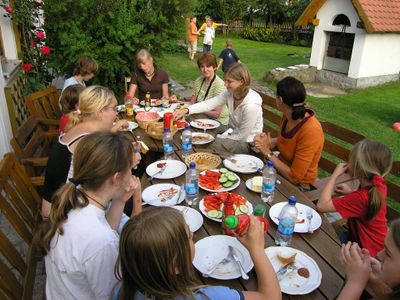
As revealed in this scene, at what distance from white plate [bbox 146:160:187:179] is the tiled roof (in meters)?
8.74

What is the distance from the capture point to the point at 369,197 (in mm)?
2225

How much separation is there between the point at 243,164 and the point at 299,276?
137 cm

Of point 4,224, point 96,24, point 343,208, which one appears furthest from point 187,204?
point 96,24

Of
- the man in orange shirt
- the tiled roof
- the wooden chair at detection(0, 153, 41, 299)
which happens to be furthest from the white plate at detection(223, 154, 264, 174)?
the man in orange shirt

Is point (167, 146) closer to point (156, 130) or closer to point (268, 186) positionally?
point (156, 130)

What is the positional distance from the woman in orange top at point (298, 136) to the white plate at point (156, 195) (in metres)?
1.09

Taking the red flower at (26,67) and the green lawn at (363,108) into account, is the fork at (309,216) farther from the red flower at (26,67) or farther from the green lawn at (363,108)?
the red flower at (26,67)

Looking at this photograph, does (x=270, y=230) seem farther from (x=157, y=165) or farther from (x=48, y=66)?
(x=48, y=66)

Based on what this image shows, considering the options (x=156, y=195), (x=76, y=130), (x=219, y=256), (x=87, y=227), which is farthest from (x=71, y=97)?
(x=219, y=256)

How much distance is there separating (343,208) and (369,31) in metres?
8.82

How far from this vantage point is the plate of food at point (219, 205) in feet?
7.45

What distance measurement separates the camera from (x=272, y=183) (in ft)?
8.04

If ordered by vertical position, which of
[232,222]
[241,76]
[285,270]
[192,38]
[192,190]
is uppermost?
[241,76]

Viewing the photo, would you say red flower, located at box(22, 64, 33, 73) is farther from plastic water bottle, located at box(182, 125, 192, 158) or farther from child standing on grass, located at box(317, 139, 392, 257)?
child standing on grass, located at box(317, 139, 392, 257)
